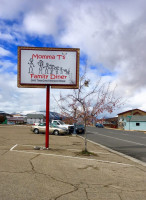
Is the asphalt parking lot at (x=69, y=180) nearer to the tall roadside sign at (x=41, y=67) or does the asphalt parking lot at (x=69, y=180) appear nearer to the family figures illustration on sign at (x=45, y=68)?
the tall roadside sign at (x=41, y=67)

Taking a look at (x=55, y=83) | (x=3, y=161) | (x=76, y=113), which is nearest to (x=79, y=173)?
(x=3, y=161)

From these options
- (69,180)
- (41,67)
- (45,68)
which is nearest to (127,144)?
(45,68)

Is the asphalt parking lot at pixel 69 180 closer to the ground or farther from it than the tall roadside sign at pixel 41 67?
closer to the ground

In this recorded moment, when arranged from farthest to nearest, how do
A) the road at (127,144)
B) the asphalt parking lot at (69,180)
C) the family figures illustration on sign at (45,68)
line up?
the road at (127,144) → the family figures illustration on sign at (45,68) → the asphalt parking lot at (69,180)

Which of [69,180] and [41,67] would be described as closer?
[69,180]

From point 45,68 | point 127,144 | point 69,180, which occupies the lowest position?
point 127,144

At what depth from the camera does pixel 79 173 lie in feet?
21.7

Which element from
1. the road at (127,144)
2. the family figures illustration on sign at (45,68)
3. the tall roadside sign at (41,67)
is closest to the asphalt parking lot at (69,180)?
the road at (127,144)

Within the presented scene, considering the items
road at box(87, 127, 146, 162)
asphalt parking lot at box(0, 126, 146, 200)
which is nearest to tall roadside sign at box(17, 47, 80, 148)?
asphalt parking lot at box(0, 126, 146, 200)

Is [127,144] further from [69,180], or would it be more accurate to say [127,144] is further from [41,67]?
[69,180]

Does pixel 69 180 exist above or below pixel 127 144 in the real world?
above

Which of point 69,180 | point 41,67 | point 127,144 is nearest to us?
point 69,180

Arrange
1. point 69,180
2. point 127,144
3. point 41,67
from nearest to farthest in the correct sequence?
1. point 69,180
2. point 41,67
3. point 127,144

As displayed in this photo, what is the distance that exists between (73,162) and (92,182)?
258 cm
